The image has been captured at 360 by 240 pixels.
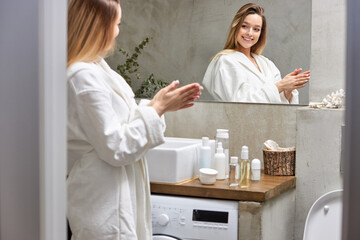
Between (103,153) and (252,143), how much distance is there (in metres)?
1.05

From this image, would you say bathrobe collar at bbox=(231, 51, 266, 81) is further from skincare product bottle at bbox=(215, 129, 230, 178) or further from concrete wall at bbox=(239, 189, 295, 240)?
concrete wall at bbox=(239, 189, 295, 240)

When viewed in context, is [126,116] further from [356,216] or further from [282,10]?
[356,216]

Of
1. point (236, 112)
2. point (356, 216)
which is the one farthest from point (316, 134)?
point (356, 216)

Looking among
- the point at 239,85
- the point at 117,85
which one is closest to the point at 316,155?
the point at 239,85

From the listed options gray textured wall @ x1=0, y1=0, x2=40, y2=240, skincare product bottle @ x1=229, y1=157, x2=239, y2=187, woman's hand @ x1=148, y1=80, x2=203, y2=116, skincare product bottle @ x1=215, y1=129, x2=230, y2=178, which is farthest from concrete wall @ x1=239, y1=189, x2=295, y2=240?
gray textured wall @ x1=0, y1=0, x2=40, y2=240

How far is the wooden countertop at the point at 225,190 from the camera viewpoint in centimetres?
203

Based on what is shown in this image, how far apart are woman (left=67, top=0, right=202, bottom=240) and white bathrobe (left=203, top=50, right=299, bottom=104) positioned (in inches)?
27.4

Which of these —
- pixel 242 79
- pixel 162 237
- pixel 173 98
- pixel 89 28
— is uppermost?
pixel 89 28

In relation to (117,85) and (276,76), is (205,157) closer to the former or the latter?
(276,76)

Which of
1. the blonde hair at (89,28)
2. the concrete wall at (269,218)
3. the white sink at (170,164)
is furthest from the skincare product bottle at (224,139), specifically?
the blonde hair at (89,28)

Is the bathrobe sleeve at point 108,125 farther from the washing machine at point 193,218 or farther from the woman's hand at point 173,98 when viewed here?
the washing machine at point 193,218

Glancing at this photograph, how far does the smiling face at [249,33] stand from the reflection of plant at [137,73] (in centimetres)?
49

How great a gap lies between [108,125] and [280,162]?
3.43 feet

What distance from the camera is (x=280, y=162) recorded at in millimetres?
2361
